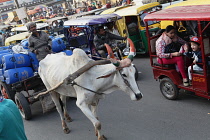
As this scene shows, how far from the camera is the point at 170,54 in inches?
221

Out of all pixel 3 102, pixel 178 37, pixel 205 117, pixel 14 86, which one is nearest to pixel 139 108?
pixel 205 117

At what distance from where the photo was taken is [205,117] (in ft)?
16.6

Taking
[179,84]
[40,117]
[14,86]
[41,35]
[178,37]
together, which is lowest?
[40,117]

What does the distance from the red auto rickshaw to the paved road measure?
0.39 meters

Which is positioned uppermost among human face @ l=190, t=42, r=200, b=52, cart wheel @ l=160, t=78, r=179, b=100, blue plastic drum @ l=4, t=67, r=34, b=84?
human face @ l=190, t=42, r=200, b=52

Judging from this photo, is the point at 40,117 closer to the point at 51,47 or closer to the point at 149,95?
the point at 51,47

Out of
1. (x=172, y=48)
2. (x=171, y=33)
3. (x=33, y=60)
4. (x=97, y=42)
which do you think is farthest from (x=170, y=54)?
(x=33, y=60)

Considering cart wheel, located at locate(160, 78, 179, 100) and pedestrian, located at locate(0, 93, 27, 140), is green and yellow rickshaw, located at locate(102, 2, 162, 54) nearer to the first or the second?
cart wheel, located at locate(160, 78, 179, 100)

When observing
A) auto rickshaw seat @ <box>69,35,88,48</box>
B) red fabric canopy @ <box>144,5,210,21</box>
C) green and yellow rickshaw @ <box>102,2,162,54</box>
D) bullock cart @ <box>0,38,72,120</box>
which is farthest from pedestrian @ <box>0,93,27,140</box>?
auto rickshaw seat @ <box>69,35,88,48</box>

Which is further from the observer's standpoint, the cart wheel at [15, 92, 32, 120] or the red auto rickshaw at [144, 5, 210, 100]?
the cart wheel at [15, 92, 32, 120]

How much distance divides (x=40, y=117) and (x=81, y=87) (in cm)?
256

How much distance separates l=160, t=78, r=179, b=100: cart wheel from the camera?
Answer: 19.2 ft

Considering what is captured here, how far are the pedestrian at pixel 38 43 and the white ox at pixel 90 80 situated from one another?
1219mm

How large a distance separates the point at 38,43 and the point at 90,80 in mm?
2837
